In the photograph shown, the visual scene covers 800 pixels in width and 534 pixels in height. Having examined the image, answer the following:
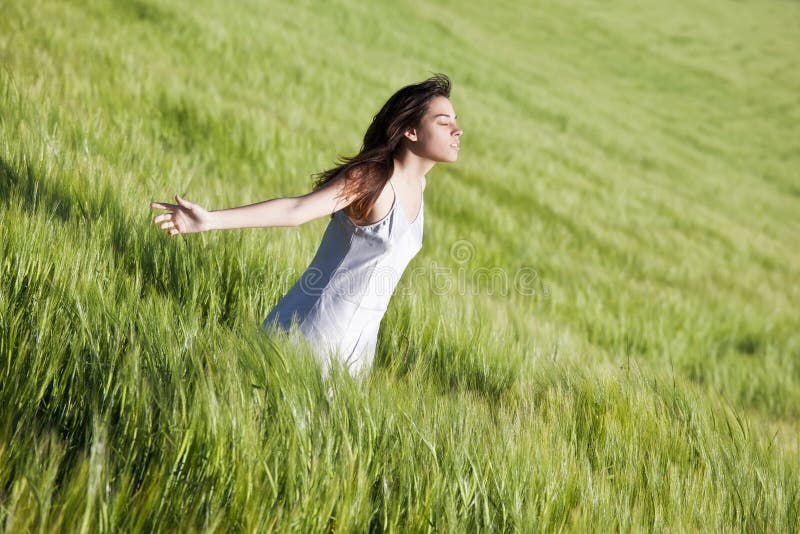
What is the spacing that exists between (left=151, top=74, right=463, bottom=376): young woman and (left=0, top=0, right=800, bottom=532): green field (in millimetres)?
168

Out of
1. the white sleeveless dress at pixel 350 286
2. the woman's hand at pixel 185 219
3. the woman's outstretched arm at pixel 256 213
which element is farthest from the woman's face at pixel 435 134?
the woman's hand at pixel 185 219

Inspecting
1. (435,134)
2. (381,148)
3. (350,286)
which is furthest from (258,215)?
(435,134)

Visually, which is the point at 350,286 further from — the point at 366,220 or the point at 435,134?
the point at 435,134

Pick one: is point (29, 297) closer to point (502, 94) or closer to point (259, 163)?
point (259, 163)

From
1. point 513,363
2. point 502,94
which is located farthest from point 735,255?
point 502,94

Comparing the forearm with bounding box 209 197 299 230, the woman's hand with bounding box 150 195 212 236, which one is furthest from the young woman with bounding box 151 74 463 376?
the woman's hand with bounding box 150 195 212 236

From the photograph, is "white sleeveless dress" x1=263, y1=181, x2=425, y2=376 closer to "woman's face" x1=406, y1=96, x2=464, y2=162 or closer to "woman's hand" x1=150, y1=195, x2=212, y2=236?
"woman's face" x1=406, y1=96, x2=464, y2=162

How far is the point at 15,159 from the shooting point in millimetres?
1974

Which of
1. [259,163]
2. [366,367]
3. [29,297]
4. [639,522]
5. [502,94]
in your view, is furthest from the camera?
[502,94]

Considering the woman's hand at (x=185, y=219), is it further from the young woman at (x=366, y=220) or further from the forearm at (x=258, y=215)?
the young woman at (x=366, y=220)

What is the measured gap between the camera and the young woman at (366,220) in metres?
1.65

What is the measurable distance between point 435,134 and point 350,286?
0.49 meters

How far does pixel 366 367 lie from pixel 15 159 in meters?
1.34

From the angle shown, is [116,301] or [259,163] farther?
[259,163]
